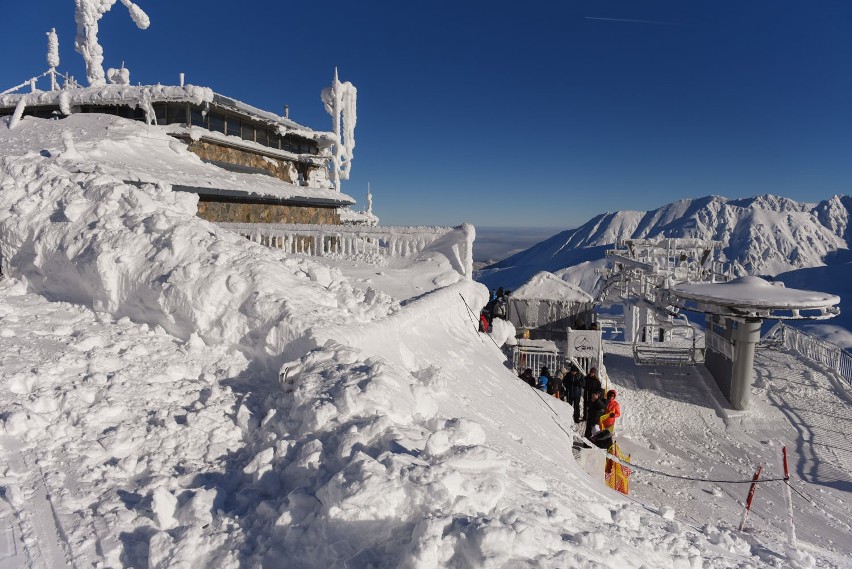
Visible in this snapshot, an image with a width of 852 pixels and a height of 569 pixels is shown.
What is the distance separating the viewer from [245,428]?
4395 mm

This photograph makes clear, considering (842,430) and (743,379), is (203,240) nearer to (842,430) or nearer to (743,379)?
(743,379)

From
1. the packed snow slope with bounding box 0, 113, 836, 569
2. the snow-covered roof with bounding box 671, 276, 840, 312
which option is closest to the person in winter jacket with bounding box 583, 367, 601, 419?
the packed snow slope with bounding box 0, 113, 836, 569

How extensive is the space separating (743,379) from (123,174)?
1715cm

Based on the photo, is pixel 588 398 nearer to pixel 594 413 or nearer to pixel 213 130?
pixel 594 413

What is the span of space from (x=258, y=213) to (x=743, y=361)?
1583 cm

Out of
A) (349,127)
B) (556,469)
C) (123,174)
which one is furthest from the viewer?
(349,127)

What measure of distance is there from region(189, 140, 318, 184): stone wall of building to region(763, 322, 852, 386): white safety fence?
21.8 m

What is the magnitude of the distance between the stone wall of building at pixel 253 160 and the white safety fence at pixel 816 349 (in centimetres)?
2180

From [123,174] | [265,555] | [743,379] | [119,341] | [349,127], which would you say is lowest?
[743,379]

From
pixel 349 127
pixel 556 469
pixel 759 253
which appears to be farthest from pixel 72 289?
pixel 759 253

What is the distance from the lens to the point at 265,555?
3.03 meters

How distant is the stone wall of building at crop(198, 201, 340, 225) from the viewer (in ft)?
48.3

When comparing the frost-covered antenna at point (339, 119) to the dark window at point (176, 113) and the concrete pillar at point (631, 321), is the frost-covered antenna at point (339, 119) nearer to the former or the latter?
the dark window at point (176, 113)

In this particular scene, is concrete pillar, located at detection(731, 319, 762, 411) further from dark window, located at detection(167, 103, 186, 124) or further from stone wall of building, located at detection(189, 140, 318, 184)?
dark window, located at detection(167, 103, 186, 124)
